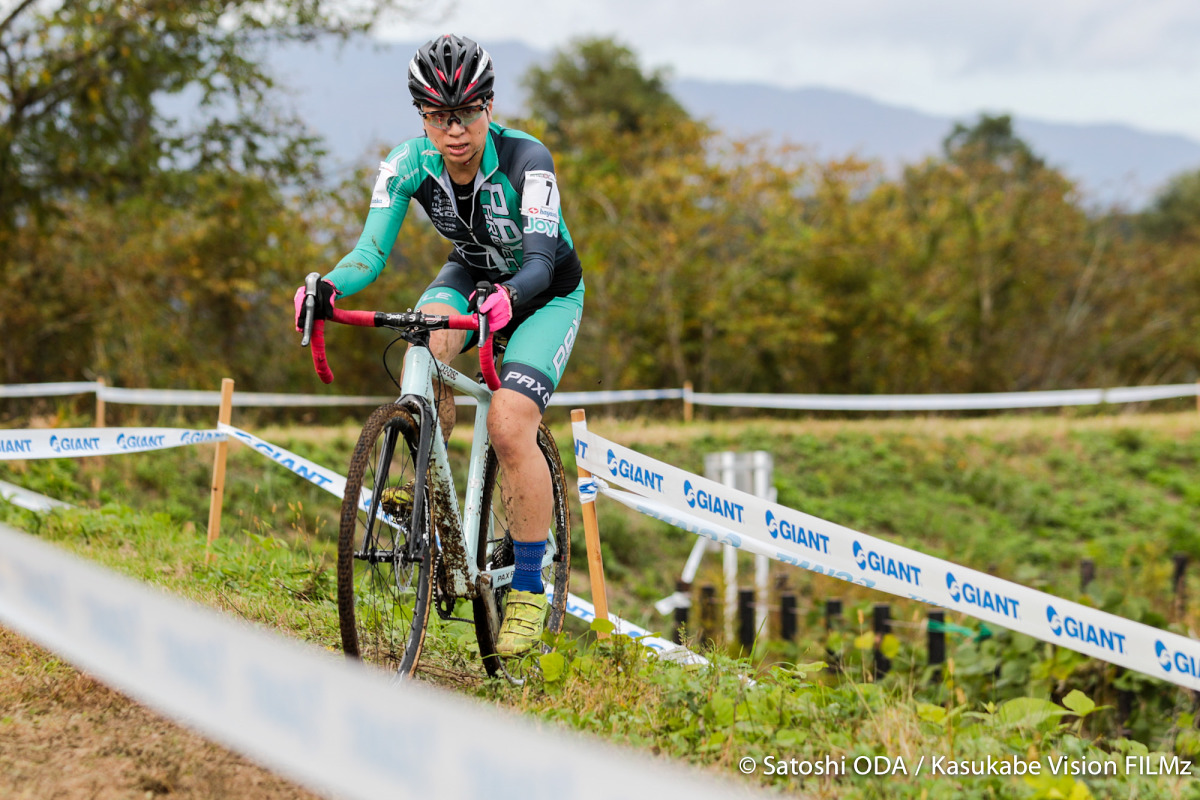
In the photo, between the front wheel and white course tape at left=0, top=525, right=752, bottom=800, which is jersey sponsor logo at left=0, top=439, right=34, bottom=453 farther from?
white course tape at left=0, top=525, right=752, bottom=800

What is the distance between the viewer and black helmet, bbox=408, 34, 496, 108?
3576mm

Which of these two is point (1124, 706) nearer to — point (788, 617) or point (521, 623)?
point (788, 617)

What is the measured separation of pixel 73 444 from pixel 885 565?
4.58 m

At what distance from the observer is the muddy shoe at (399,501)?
336cm

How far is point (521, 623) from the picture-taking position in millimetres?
3885

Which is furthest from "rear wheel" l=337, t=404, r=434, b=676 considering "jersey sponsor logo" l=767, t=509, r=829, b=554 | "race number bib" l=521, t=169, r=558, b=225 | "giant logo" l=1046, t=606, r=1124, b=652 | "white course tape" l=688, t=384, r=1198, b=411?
"white course tape" l=688, t=384, r=1198, b=411

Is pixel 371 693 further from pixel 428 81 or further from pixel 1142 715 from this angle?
pixel 1142 715

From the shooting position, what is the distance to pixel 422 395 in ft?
11.2

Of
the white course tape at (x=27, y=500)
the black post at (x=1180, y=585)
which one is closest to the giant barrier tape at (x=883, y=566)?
the white course tape at (x=27, y=500)

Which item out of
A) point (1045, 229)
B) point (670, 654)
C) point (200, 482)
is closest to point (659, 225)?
point (1045, 229)

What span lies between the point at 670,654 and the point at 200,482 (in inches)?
273

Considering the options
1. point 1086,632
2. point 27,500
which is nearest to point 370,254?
point 1086,632

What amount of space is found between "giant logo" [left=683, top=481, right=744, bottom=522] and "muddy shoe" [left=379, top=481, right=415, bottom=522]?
138 centimetres

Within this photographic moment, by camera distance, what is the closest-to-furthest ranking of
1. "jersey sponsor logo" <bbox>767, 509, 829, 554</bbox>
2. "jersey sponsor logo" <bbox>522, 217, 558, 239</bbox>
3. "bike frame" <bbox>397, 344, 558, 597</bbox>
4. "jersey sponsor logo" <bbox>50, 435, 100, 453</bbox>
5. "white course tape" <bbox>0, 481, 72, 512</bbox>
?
"bike frame" <bbox>397, 344, 558, 597</bbox> < "jersey sponsor logo" <bbox>522, 217, 558, 239</bbox> < "jersey sponsor logo" <bbox>767, 509, 829, 554</bbox> < "jersey sponsor logo" <bbox>50, 435, 100, 453</bbox> < "white course tape" <bbox>0, 481, 72, 512</bbox>
